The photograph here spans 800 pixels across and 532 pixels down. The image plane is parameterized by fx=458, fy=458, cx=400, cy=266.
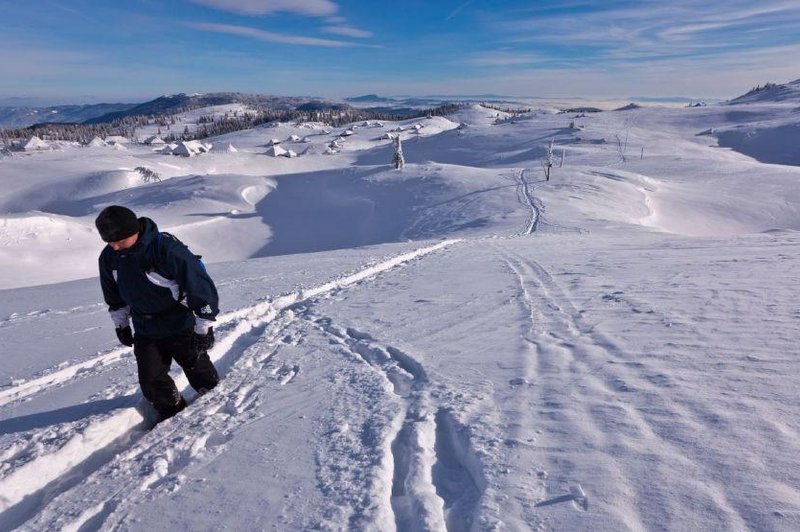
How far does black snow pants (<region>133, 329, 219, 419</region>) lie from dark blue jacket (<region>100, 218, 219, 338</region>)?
0.28ft

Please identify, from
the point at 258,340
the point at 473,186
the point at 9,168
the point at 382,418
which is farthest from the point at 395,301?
the point at 9,168

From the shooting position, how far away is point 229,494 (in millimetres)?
2666

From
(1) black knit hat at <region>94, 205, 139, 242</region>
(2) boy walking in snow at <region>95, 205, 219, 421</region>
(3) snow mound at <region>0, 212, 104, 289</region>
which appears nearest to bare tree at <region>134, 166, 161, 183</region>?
(3) snow mound at <region>0, 212, 104, 289</region>

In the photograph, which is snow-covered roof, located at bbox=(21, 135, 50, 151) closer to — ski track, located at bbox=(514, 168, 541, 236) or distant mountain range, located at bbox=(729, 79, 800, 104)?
ski track, located at bbox=(514, 168, 541, 236)

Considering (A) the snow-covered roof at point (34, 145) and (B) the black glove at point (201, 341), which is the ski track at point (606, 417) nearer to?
(B) the black glove at point (201, 341)

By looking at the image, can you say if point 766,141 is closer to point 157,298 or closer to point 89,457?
point 157,298

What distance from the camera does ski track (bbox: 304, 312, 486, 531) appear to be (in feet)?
7.99

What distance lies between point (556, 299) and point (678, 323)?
1735 mm

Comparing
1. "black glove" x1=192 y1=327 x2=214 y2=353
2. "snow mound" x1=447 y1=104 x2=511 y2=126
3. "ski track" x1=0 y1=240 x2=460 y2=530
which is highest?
"snow mound" x1=447 y1=104 x2=511 y2=126

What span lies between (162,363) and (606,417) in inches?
131

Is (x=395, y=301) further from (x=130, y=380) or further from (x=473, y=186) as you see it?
(x=473, y=186)

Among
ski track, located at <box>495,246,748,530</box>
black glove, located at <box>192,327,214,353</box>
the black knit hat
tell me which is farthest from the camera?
black glove, located at <box>192,327,214,353</box>

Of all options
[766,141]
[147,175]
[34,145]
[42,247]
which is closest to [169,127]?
[34,145]

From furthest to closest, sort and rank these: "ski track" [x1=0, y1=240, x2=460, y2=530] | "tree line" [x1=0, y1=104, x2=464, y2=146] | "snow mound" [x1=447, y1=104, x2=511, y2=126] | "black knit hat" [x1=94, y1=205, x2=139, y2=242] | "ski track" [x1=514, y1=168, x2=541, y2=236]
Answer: "snow mound" [x1=447, y1=104, x2=511, y2=126]
"tree line" [x1=0, y1=104, x2=464, y2=146]
"ski track" [x1=514, y1=168, x2=541, y2=236]
"black knit hat" [x1=94, y1=205, x2=139, y2=242]
"ski track" [x1=0, y1=240, x2=460, y2=530]
